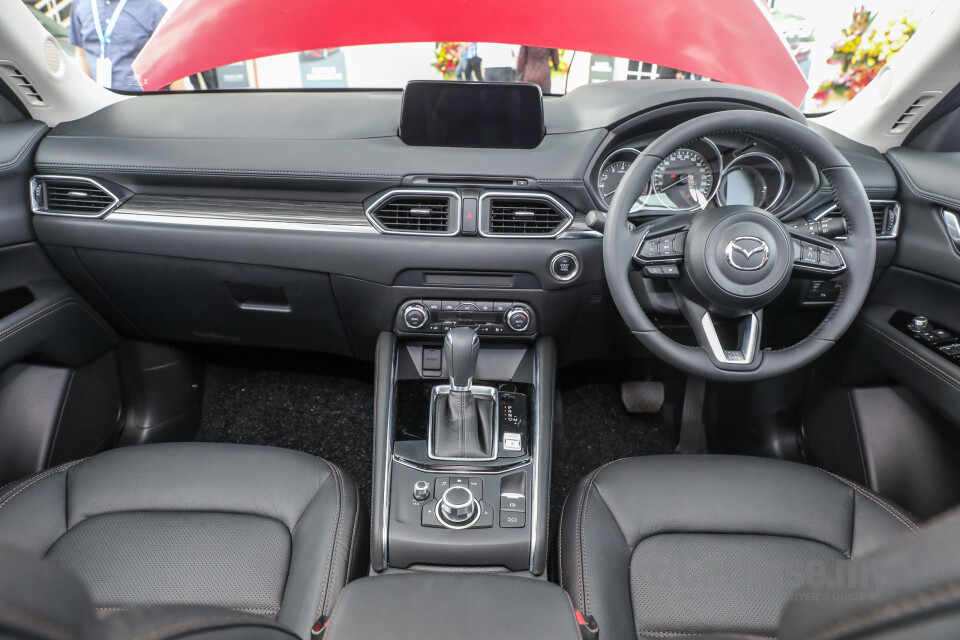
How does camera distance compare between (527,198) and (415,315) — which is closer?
(527,198)

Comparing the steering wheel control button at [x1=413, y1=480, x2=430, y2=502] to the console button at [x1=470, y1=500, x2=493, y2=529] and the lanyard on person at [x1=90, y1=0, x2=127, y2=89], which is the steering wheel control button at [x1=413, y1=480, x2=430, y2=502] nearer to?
the console button at [x1=470, y1=500, x2=493, y2=529]

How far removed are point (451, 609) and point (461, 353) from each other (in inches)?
24.1

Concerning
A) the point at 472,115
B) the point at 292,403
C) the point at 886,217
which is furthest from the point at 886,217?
the point at 292,403

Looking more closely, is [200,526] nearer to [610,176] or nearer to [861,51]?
[610,176]

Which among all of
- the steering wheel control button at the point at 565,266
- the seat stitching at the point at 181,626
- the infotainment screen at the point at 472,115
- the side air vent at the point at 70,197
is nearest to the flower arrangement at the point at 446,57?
the infotainment screen at the point at 472,115

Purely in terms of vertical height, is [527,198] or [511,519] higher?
[527,198]

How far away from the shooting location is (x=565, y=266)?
4.88 feet

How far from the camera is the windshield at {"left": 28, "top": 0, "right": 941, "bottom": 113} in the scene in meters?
1.39

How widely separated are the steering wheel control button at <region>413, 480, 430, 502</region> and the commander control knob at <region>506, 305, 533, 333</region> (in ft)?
1.39

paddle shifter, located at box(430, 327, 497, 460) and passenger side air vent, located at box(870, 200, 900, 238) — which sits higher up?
passenger side air vent, located at box(870, 200, 900, 238)

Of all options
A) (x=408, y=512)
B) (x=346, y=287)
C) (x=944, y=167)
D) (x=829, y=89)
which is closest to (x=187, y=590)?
(x=408, y=512)

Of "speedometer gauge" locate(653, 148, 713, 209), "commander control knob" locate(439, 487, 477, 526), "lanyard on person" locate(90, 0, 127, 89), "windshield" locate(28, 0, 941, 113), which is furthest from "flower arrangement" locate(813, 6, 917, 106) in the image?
"lanyard on person" locate(90, 0, 127, 89)

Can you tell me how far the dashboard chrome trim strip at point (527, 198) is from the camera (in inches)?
56.1

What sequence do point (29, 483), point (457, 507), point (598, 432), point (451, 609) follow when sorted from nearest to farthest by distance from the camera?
point (451, 609) → point (29, 483) → point (457, 507) → point (598, 432)
